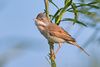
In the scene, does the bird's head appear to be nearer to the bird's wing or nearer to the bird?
the bird

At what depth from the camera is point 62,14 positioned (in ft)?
3.54

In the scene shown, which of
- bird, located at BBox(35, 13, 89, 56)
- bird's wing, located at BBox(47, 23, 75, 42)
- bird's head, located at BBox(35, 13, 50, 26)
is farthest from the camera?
bird's wing, located at BBox(47, 23, 75, 42)

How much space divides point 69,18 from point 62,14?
8 cm

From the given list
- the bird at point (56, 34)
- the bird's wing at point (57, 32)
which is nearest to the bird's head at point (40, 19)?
the bird at point (56, 34)

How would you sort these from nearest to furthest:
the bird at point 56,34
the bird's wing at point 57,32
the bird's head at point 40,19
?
1. the bird's head at point 40,19
2. the bird at point 56,34
3. the bird's wing at point 57,32

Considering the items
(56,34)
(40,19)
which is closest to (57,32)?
(56,34)

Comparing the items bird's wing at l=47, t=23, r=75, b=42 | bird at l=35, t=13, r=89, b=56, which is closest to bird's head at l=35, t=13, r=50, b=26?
bird at l=35, t=13, r=89, b=56

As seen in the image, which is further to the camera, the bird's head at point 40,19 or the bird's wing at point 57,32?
the bird's wing at point 57,32

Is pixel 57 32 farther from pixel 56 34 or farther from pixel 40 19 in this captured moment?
pixel 40 19

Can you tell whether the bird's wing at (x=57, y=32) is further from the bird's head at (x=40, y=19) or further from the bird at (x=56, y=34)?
the bird's head at (x=40, y=19)

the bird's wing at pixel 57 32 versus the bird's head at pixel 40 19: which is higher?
the bird's head at pixel 40 19

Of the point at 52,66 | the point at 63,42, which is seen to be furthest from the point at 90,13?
the point at 63,42

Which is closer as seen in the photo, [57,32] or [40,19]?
[40,19]

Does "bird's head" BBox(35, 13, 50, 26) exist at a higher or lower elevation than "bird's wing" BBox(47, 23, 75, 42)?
higher
